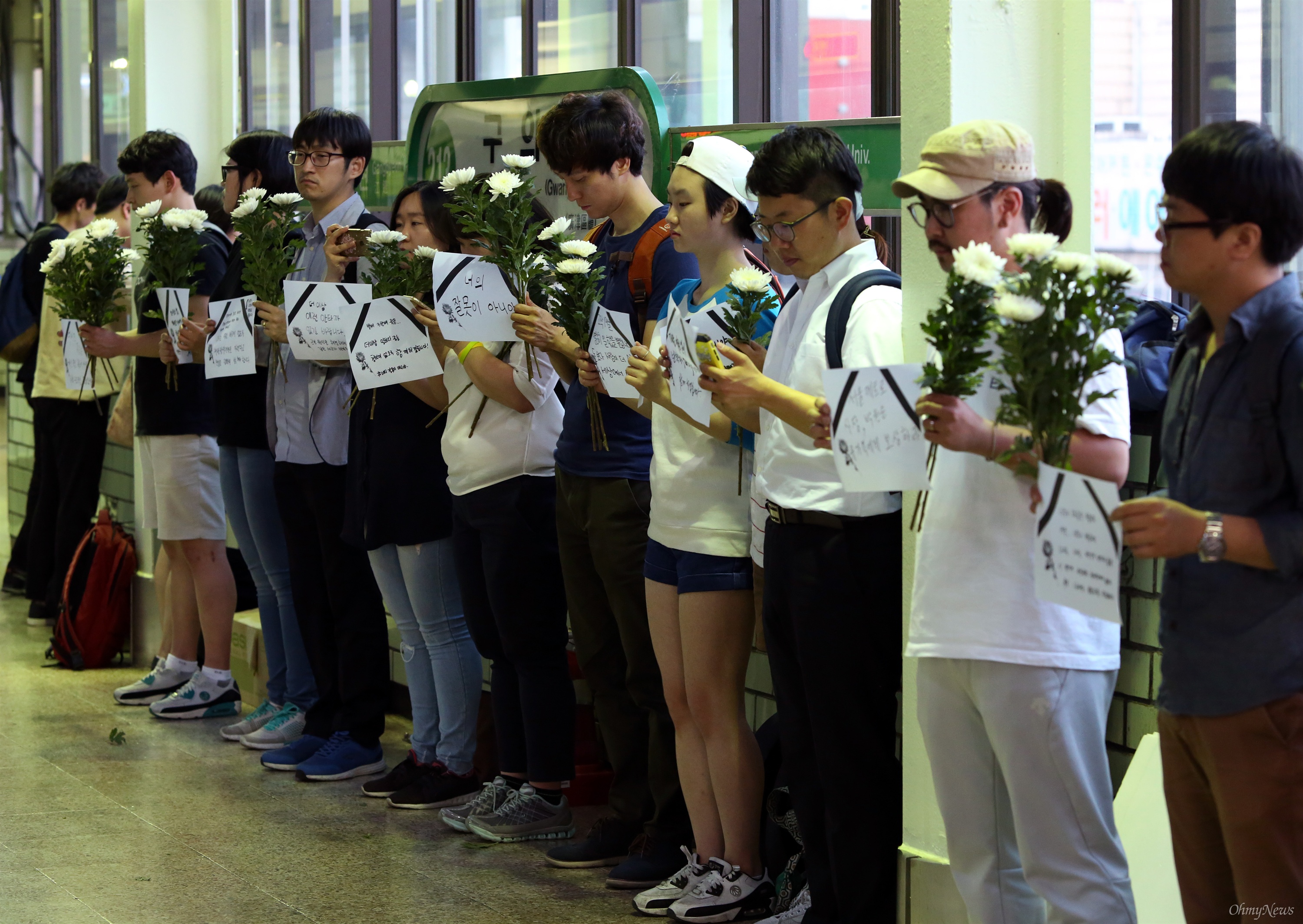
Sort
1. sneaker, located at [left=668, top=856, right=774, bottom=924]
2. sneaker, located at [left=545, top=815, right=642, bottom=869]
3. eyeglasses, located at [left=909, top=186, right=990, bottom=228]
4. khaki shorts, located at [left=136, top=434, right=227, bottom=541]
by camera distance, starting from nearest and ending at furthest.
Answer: eyeglasses, located at [left=909, top=186, right=990, bottom=228]
sneaker, located at [left=668, top=856, right=774, bottom=924]
sneaker, located at [left=545, top=815, right=642, bottom=869]
khaki shorts, located at [left=136, top=434, right=227, bottom=541]

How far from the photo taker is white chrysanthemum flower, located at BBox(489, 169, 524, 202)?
3584mm

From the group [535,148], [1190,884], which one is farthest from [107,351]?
[1190,884]

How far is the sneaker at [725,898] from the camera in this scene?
11.1 feet

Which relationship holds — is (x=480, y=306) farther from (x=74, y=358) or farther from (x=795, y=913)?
(x=74, y=358)

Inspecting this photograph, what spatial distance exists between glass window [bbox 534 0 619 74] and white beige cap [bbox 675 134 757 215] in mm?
1930

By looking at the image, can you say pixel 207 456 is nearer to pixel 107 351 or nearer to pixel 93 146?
pixel 107 351

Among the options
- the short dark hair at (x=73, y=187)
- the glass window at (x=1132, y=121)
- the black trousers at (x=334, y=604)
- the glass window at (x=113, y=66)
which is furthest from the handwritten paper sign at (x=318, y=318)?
the glass window at (x=113, y=66)

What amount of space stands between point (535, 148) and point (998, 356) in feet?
8.27

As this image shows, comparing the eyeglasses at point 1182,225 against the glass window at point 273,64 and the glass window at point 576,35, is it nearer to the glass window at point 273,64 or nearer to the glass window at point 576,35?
the glass window at point 576,35

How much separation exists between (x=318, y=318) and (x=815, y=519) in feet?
6.51

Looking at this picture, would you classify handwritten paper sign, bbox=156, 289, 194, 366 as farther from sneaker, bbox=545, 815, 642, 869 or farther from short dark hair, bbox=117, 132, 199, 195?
sneaker, bbox=545, 815, 642, 869

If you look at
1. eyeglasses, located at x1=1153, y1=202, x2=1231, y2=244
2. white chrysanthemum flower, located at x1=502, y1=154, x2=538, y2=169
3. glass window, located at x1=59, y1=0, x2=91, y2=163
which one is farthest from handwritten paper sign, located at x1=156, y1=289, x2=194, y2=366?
glass window, located at x1=59, y1=0, x2=91, y2=163

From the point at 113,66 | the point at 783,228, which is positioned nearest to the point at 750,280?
the point at 783,228

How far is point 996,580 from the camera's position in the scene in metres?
2.34
